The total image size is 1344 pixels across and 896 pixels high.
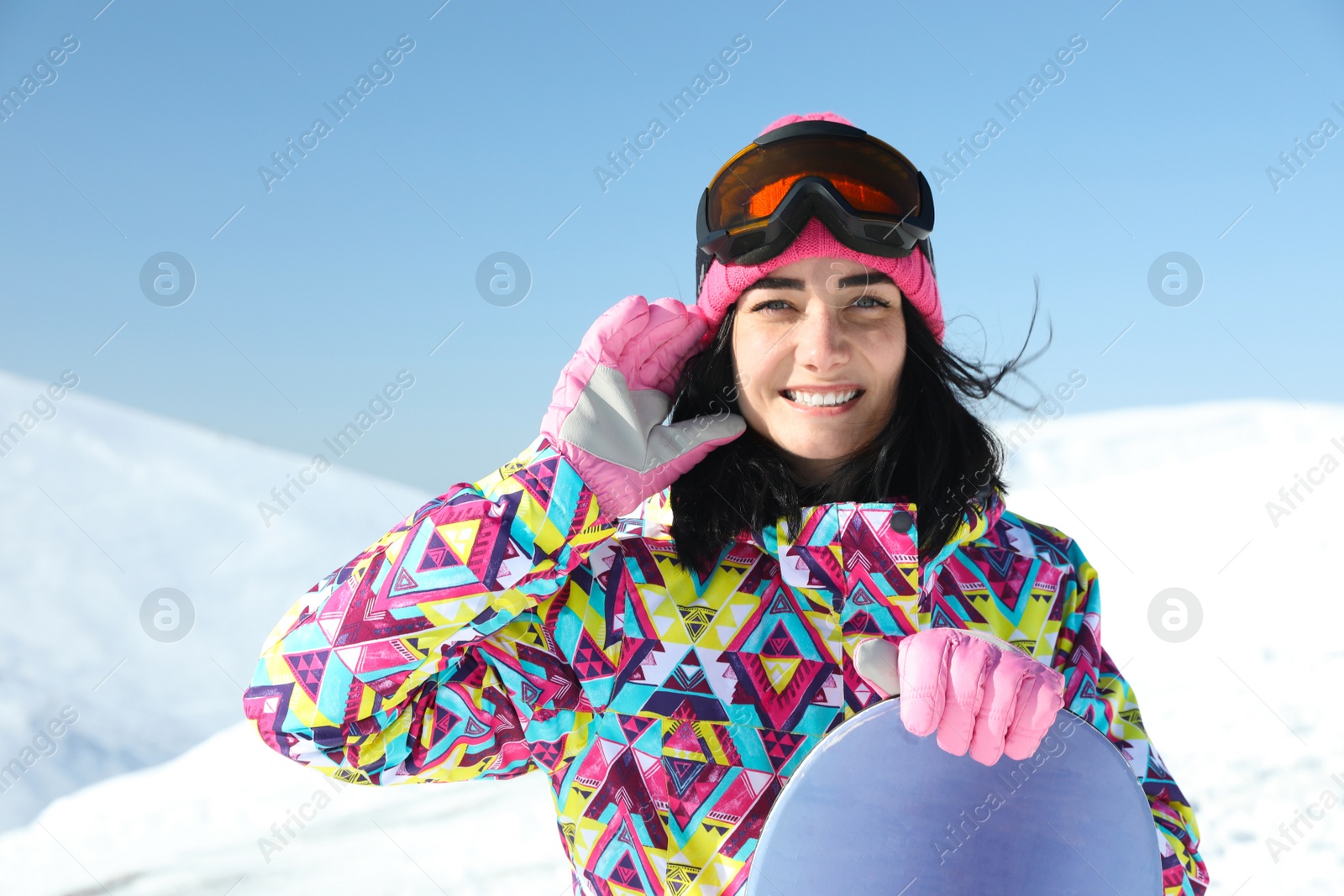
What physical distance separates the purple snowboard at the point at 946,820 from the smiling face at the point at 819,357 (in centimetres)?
56

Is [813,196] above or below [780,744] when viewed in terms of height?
above

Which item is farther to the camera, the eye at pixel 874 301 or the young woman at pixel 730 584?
the eye at pixel 874 301

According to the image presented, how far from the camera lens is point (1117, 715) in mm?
1603

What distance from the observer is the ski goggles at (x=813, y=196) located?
1.58 metres

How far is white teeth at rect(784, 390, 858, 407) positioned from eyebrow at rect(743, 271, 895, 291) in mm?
205

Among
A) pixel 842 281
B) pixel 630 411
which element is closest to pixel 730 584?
Result: pixel 630 411

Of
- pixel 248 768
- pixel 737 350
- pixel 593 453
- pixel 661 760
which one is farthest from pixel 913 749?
pixel 248 768

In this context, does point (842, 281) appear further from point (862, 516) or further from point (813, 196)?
point (862, 516)

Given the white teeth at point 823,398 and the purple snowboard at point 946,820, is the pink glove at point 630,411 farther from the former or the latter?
the purple snowboard at point 946,820

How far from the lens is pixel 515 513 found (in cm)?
135

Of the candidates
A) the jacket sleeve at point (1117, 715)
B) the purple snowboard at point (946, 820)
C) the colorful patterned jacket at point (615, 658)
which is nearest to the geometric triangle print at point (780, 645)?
the colorful patterned jacket at point (615, 658)

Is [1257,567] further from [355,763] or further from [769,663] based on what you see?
[355,763]

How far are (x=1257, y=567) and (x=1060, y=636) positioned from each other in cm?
631

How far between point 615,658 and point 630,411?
0.44 m
